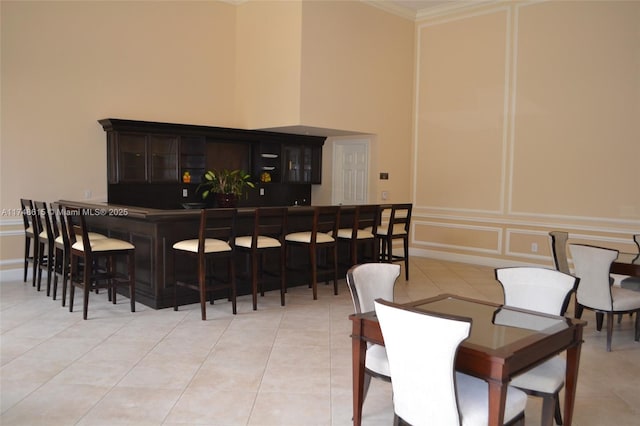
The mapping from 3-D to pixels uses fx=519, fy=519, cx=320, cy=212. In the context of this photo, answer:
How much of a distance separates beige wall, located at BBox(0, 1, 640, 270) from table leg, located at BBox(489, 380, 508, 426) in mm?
5520

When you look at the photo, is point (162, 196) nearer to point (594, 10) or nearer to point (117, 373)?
point (117, 373)

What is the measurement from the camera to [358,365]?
8.68 feet

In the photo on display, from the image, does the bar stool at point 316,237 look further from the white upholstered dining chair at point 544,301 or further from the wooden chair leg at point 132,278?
the white upholstered dining chair at point 544,301

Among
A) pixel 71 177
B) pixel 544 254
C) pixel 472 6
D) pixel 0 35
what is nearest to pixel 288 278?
pixel 71 177

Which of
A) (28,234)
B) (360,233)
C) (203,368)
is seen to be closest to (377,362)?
(203,368)

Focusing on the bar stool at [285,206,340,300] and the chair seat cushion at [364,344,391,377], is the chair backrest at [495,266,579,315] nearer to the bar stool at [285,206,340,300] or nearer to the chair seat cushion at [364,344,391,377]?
the chair seat cushion at [364,344,391,377]

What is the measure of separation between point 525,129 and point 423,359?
6.21 metres

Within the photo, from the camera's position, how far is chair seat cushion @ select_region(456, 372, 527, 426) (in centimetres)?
209

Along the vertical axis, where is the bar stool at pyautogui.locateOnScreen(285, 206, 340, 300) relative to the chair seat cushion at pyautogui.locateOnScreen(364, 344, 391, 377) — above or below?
above

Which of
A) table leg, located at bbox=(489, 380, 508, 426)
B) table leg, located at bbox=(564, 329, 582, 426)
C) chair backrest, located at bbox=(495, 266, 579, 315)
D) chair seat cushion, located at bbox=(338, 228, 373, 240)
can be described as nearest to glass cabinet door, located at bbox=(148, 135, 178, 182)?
chair seat cushion, located at bbox=(338, 228, 373, 240)

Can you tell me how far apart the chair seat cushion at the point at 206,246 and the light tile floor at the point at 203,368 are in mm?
642

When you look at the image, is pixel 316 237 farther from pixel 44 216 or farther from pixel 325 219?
pixel 44 216

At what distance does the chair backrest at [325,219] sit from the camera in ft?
18.3

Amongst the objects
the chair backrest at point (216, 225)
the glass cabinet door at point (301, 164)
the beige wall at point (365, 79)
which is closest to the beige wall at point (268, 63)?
the beige wall at point (365, 79)
